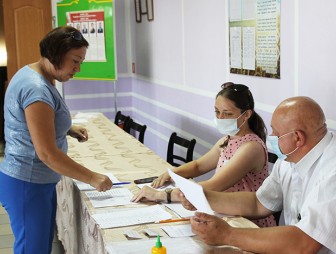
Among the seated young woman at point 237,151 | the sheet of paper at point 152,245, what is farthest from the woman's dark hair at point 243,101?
the sheet of paper at point 152,245

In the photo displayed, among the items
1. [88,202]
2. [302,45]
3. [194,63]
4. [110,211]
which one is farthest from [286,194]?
[194,63]

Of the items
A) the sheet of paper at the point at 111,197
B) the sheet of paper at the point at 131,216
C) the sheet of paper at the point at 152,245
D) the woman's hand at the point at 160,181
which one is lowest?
the sheet of paper at the point at 111,197

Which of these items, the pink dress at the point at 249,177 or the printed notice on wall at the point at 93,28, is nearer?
the pink dress at the point at 249,177

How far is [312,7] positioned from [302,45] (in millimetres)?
213

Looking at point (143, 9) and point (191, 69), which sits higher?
point (143, 9)

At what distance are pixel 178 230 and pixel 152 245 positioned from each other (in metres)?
0.18

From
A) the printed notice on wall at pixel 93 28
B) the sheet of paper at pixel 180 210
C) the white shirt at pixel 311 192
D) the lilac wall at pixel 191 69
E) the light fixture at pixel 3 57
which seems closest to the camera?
the white shirt at pixel 311 192

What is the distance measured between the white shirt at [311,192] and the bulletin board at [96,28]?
3.67m

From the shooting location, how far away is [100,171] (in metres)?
2.86

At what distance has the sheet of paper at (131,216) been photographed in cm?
198

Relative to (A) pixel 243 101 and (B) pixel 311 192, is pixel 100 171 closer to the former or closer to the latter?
(A) pixel 243 101

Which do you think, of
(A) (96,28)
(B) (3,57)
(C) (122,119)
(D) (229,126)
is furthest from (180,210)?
(B) (3,57)

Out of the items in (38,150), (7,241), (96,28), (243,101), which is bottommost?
(7,241)

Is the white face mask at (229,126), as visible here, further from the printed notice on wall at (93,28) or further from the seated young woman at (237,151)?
the printed notice on wall at (93,28)
